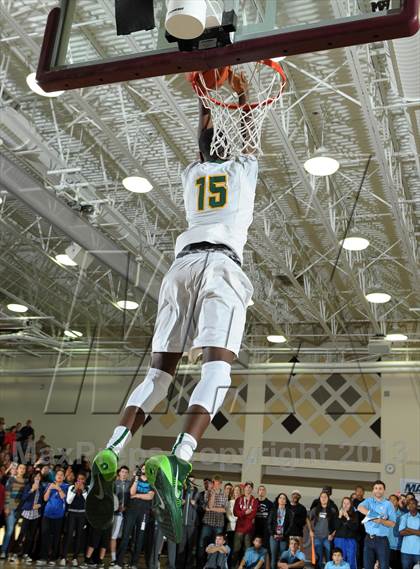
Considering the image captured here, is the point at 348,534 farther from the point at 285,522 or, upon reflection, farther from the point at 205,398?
the point at 205,398

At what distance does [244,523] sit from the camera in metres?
13.7

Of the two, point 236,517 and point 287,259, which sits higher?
point 287,259

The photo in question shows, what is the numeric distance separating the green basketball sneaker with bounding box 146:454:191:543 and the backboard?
194cm

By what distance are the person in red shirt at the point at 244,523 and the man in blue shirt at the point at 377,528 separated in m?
2.57

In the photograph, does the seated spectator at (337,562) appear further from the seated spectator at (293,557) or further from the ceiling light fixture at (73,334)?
the ceiling light fixture at (73,334)

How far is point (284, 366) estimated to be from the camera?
76.0ft

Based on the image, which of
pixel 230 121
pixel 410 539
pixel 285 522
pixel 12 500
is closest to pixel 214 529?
pixel 285 522

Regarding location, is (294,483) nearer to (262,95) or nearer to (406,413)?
(406,413)

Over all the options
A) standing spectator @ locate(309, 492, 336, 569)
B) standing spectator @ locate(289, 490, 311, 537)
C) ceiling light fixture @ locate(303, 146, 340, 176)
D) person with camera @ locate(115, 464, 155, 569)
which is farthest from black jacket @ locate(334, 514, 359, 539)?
ceiling light fixture @ locate(303, 146, 340, 176)

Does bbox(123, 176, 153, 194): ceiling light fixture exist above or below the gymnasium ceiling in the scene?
below

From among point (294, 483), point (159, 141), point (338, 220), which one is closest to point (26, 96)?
point (159, 141)

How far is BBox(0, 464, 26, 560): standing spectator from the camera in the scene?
42.9 feet

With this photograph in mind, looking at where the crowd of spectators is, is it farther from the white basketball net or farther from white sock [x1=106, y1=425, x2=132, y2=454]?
white sock [x1=106, y1=425, x2=132, y2=454]

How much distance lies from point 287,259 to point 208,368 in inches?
528
